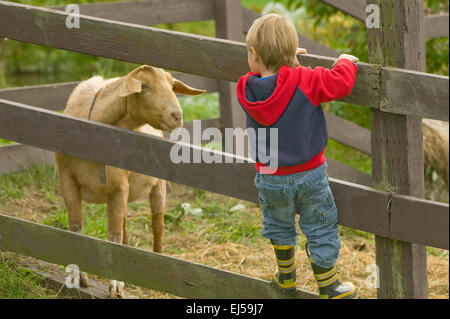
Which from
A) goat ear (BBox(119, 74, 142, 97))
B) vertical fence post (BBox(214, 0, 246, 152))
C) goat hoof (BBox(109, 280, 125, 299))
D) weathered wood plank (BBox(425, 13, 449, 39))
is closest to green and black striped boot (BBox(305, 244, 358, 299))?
goat ear (BBox(119, 74, 142, 97))

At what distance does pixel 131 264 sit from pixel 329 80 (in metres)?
1.51

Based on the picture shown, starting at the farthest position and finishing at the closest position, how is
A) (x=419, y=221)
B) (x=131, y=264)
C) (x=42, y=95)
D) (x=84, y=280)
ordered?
(x=42, y=95) < (x=84, y=280) < (x=131, y=264) < (x=419, y=221)

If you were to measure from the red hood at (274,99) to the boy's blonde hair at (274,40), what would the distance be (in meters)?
0.05

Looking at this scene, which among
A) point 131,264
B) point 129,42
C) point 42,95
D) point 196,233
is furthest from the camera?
point 42,95

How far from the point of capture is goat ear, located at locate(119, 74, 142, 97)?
365cm

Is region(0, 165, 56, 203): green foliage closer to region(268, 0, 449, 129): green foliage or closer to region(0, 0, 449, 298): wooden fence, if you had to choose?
region(0, 0, 449, 298): wooden fence

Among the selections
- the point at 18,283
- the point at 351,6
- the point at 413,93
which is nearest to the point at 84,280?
the point at 18,283

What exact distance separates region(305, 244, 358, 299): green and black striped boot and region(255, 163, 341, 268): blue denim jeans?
59 mm

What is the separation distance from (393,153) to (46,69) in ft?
44.0

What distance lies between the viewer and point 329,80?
2.75 meters

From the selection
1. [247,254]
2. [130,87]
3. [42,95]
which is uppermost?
[42,95]

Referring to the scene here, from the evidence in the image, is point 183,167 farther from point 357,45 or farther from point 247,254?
point 357,45

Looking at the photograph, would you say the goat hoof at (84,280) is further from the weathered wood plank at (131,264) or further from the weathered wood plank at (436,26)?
the weathered wood plank at (436,26)

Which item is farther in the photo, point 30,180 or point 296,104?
point 30,180
